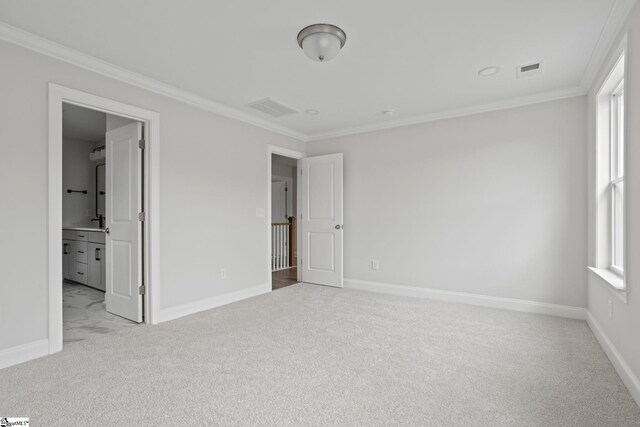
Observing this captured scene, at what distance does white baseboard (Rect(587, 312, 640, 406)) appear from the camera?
1914 mm

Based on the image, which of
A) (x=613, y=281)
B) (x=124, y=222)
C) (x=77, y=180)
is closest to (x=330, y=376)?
(x=613, y=281)

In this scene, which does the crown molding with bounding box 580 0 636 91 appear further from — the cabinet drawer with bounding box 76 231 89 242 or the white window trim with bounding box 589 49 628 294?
the cabinet drawer with bounding box 76 231 89 242

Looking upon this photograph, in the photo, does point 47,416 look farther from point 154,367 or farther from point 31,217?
point 31,217

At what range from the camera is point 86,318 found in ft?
11.3

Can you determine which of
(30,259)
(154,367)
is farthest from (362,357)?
(30,259)

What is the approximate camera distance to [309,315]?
11.6 feet

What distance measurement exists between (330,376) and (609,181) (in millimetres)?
2944

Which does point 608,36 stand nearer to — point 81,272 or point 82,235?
point 82,235

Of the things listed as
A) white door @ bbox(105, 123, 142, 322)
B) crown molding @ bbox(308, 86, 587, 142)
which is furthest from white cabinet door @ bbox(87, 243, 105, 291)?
crown molding @ bbox(308, 86, 587, 142)


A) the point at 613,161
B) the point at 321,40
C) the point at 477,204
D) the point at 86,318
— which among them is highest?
the point at 321,40

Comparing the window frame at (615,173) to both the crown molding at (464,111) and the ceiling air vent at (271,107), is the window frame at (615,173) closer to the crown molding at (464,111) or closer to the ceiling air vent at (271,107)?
the crown molding at (464,111)

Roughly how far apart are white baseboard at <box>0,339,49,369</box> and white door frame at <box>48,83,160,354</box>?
0.16 feet

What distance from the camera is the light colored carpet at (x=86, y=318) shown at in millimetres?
3014

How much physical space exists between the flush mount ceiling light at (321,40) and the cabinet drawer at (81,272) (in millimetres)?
4623
